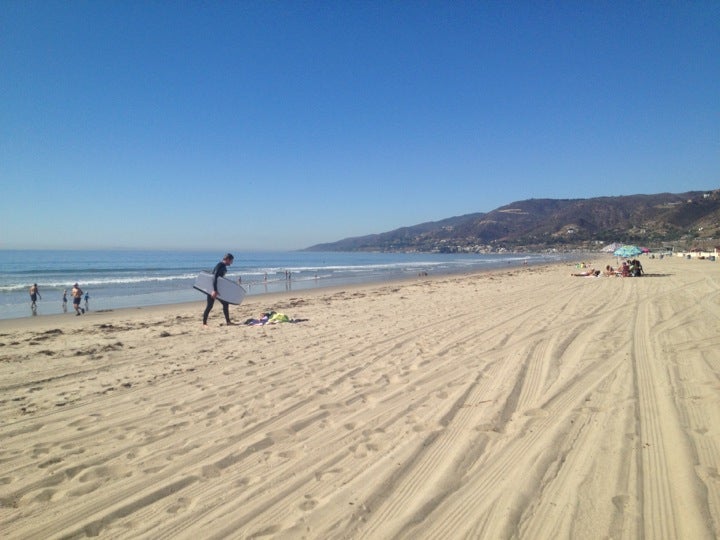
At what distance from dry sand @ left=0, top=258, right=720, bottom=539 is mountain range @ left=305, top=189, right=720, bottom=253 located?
7460 centimetres

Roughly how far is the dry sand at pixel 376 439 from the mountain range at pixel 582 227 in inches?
2937

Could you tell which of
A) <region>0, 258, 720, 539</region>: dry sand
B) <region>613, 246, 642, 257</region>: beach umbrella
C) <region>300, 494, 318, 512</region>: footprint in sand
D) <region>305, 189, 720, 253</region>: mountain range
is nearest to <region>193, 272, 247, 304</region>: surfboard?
<region>0, 258, 720, 539</region>: dry sand

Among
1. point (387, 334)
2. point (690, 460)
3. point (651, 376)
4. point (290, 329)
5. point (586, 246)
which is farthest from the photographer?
point (586, 246)

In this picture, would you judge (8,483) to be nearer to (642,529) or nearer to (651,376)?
(642,529)

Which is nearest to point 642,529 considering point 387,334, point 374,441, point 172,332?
point 374,441

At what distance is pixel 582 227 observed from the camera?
129250 mm

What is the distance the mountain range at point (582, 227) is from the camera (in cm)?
8711

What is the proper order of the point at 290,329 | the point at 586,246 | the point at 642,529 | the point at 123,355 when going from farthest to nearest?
the point at 586,246
the point at 290,329
the point at 123,355
the point at 642,529

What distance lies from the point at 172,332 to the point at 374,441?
742cm

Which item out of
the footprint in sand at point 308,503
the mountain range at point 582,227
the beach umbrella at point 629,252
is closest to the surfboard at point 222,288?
the footprint in sand at point 308,503

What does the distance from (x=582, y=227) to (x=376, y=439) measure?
147285mm

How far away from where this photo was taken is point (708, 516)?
213 cm

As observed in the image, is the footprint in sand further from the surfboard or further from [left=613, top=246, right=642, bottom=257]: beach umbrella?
[left=613, top=246, right=642, bottom=257]: beach umbrella

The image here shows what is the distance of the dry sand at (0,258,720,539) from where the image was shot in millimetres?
2305
